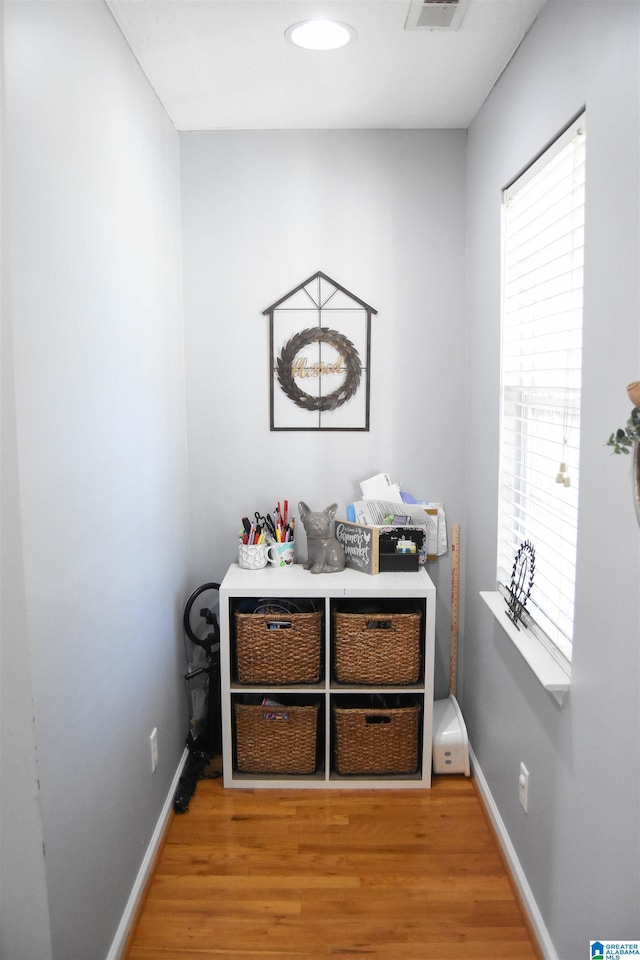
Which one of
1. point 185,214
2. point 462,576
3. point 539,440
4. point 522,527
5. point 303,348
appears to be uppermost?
point 185,214

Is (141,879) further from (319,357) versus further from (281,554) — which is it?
(319,357)

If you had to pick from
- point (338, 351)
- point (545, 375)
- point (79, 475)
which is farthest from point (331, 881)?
point (338, 351)

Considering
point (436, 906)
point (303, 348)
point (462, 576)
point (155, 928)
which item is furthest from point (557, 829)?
point (303, 348)

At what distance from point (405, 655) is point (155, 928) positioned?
1.16 metres

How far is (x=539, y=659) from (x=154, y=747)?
1245mm

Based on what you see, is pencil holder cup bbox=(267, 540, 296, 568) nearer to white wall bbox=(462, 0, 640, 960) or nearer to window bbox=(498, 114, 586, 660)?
window bbox=(498, 114, 586, 660)

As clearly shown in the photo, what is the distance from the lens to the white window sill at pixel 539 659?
67.2 inches

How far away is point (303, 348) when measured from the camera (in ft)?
9.71

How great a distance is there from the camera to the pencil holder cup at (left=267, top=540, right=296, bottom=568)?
2.89 metres

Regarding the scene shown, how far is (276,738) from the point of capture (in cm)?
275

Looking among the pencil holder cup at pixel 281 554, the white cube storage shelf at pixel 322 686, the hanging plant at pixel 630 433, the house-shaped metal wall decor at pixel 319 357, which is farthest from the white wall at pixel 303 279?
the hanging plant at pixel 630 433

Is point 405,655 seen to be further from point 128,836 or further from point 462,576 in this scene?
point 128,836

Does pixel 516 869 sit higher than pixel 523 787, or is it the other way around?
pixel 523 787

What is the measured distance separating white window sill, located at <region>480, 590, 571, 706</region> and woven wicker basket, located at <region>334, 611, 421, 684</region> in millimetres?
459
